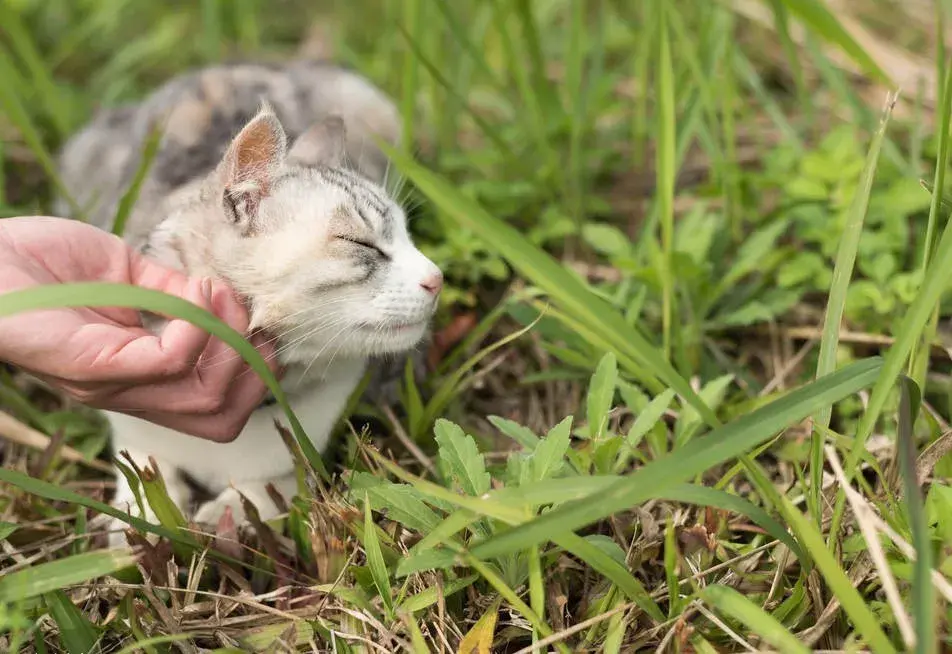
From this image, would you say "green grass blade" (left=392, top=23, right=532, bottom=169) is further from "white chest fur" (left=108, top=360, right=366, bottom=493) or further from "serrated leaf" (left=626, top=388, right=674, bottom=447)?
"serrated leaf" (left=626, top=388, right=674, bottom=447)

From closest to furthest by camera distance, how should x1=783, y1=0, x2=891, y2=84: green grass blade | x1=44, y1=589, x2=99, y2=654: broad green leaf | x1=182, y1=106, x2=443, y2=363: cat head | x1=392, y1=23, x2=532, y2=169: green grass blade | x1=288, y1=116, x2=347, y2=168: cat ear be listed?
x1=44, y1=589, x2=99, y2=654: broad green leaf, x1=182, y1=106, x2=443, y2=363: cat head, x1=783, y1=0, x2=891, y2=84: green grass blade, x1=288, y1=116, x2=347, y2=168: cat ear, x1=392, y1=23, x2=532, y2=169: green grass blade

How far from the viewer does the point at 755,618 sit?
1138mm

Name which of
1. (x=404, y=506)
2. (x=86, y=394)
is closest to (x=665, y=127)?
(x=404, y=506)

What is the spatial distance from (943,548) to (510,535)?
0.60m

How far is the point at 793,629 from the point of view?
1.31 metres

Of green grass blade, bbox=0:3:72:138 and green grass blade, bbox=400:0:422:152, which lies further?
green grass blade, bbox=0:3:72:138

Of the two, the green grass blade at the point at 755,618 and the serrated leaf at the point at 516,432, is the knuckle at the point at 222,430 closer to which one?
the serrated leaf at the point at 516,432

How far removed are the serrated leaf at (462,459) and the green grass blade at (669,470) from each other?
163 mm

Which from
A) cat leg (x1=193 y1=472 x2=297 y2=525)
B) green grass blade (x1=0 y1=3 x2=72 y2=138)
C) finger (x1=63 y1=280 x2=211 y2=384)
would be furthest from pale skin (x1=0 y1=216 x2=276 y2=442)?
green grass blade (x1=0 y1=3 x2=72 y2=138)

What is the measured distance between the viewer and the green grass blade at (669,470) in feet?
3.59

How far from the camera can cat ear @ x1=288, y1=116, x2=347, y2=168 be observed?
1.74 m

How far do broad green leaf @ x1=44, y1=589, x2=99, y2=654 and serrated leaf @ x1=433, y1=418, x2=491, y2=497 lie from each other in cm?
59

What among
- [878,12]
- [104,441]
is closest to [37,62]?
[104,441]

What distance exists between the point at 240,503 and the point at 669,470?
0.85 m
